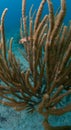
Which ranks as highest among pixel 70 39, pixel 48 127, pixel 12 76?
pixel 70 39

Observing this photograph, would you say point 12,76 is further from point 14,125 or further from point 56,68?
point 14,125

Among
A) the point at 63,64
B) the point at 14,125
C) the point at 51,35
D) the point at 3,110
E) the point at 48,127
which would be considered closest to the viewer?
the point at 51,35

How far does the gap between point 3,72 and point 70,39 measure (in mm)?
972

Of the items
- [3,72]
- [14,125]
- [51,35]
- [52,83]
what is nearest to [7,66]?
[3,72]

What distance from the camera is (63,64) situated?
297 centimetres

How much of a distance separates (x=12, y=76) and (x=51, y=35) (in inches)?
36.5

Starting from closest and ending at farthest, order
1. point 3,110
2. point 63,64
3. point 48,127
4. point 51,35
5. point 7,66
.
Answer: point 51,35 → point 63,64 → point 7,66 → point 48,127 → point 3,110

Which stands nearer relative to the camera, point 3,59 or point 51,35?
point 51,35

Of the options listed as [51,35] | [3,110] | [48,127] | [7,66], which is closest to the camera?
[51,35]

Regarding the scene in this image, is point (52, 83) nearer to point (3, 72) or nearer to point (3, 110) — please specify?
point (3, 72)

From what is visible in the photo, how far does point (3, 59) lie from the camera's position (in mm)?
3229

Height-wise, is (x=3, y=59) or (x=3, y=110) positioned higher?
(x=3, y=59)

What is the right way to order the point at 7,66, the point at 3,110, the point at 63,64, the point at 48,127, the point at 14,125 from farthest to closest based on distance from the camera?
the point at 3,110 → the point at 14,125 → the point at 48,127 → the point at 7,66 → the point at 63,64

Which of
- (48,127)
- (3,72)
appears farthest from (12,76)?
(48,127)
